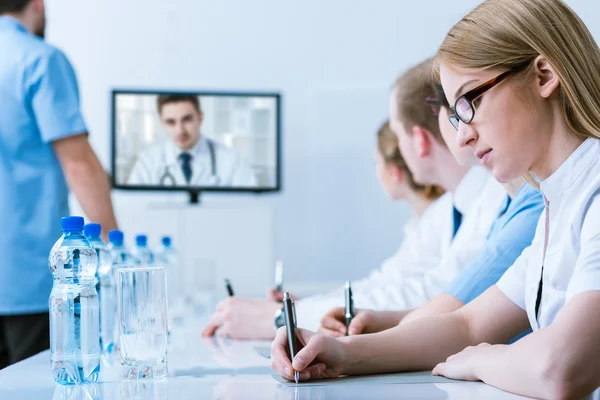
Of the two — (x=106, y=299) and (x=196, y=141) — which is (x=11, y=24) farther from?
(x=196, y=141)

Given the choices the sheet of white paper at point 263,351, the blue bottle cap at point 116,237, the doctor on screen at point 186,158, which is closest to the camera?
the sheet of white paper at point 263,351

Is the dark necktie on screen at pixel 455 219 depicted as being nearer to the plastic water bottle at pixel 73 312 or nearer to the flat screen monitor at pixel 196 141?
the plastic water bottle at pixel 73 312

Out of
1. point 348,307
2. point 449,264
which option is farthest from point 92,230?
point 449,264

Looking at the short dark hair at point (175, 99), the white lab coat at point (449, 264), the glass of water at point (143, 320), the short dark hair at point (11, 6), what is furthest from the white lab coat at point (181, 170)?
the glass of water at point (143, 320)

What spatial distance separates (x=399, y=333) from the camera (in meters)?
1.37

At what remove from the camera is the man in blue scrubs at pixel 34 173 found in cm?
215

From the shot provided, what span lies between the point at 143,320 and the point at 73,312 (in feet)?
0.36

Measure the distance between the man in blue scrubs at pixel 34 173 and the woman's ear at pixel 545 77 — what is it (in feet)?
4.35

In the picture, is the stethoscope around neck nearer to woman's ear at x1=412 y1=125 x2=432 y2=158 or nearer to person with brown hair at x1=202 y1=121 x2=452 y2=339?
person with brown hair at x1=202 y1=121 x2=452 y2=339

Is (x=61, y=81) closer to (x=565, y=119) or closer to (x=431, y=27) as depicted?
(x=565, y=119)

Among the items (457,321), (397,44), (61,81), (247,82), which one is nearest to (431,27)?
(397,44)

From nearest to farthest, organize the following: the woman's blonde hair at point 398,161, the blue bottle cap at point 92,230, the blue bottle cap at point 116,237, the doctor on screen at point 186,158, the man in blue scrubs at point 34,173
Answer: the blue bottle cap at point 92,230 < the blue bottle cap at point 116,237 < the man in blue scrubs at point 34,173 < the woman's blonde hair at point 398,161 < the doctor on screen at point 186,158

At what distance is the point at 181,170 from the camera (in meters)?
3.85

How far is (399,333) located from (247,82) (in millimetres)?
2890
